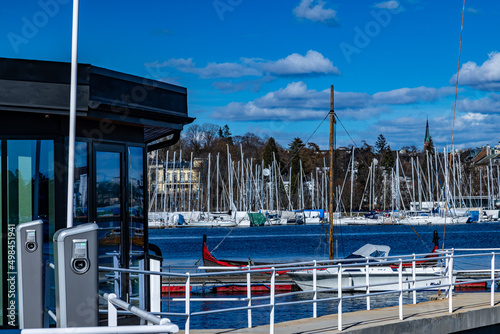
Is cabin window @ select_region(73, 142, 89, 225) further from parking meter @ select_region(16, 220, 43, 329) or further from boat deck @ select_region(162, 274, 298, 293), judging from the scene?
boat deck @ select_region(162, 274, 298, 293)

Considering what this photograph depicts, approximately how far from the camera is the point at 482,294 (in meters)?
15.7

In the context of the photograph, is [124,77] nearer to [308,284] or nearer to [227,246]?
[308,284]

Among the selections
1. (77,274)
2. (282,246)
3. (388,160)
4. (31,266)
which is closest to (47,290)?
(31,266)

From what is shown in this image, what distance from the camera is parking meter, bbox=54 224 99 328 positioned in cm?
567

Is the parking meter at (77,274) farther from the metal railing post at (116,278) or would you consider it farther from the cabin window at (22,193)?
the metal railing post at (116,278)

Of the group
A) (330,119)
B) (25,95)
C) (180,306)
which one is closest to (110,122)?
(25,95)

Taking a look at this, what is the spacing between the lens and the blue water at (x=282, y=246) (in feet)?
96.4

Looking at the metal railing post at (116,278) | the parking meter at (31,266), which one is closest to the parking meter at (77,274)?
the parking meter at (31,266)

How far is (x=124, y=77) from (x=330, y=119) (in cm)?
2888

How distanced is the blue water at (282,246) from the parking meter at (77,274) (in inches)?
214

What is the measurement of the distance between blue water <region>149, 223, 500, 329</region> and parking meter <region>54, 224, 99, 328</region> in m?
5.43

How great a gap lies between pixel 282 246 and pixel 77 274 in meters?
75.8

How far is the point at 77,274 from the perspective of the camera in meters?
5.70

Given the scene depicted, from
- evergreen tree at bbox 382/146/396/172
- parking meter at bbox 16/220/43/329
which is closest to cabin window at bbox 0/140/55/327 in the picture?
parking meter at bbox 16/220/43/329
